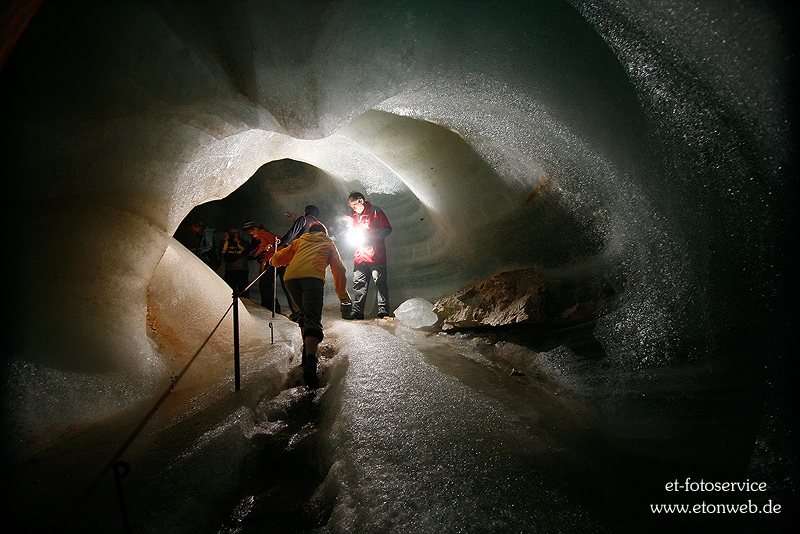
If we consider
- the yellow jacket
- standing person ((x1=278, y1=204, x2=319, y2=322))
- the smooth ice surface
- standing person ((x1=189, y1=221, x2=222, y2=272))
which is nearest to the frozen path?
the yellow jacket

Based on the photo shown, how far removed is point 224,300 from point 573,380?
4.03m

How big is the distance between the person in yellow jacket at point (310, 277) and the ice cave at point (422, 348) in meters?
0.35

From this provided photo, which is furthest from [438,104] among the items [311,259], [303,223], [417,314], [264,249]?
[264,249]

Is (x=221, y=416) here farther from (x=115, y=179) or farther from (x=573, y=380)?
(x=573, y=380)

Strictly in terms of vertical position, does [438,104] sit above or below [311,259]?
above

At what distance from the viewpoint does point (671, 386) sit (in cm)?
186

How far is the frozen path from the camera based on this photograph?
1177 mm

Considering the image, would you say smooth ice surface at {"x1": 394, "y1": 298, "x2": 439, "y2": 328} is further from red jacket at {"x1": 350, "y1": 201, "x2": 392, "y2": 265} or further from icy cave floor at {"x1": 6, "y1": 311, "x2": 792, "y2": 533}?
icy cave floor at {"x1": 6, "y1": 311, "x2": 792, "y2": 533}

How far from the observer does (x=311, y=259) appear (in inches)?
130

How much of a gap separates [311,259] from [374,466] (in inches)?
88.7

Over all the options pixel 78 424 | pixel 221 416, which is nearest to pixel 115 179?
pixel 78 424

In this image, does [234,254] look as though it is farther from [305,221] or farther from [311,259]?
[311,259]

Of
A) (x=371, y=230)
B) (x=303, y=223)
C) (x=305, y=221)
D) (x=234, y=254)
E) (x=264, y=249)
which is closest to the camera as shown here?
(x=305, y=221)

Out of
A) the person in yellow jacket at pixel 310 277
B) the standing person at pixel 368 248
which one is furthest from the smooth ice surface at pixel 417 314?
the person in yellow jacket at pixel 310 277
